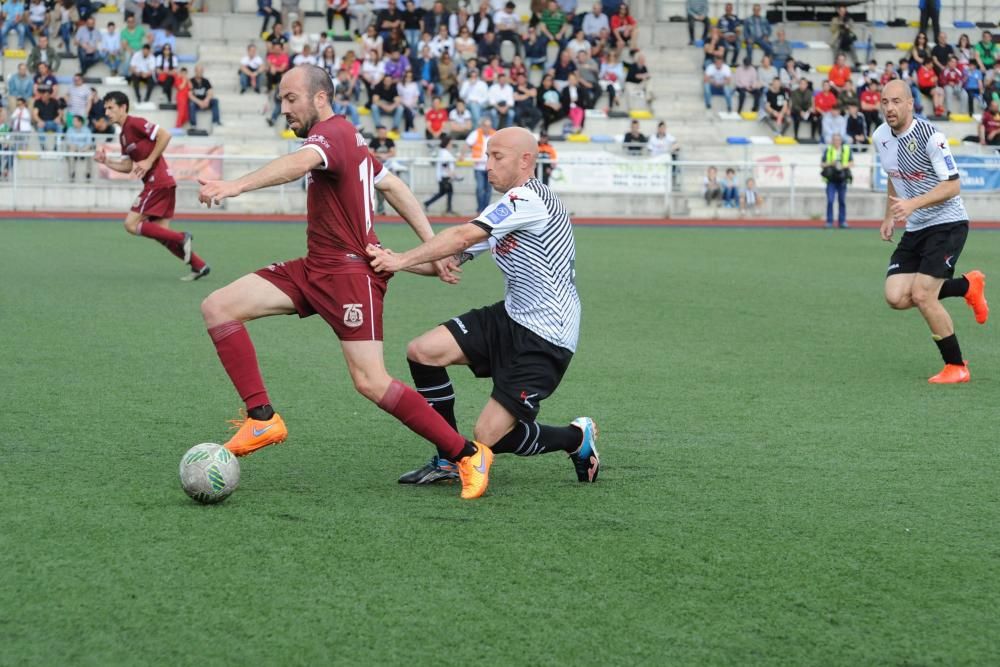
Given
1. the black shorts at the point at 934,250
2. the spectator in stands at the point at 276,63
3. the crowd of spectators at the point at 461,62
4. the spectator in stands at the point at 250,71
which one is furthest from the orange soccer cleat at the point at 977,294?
the spectator in stands at the point at 250,71

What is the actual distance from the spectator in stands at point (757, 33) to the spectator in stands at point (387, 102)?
9626 millimetres

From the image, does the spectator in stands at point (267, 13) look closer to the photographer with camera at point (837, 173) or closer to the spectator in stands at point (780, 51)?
the spectator in stands at point (780, 51)

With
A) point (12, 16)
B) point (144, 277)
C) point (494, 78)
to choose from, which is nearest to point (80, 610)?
point (144, 277)

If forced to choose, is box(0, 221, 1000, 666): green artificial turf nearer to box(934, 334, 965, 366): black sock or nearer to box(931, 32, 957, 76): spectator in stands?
box(934, 334, 965, 366): black sock

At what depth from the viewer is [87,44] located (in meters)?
31.2

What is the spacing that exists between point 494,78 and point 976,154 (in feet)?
35.8

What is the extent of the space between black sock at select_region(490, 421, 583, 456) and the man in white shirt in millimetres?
24976

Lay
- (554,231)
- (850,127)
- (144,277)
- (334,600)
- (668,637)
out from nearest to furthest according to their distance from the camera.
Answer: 1. (668,637)
2. (334,600)
3. (554,231)
4. (144,277)
5. (850,127)

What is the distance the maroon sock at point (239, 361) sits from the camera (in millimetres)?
5887

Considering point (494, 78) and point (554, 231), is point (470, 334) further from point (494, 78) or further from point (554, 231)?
point (494, 78)

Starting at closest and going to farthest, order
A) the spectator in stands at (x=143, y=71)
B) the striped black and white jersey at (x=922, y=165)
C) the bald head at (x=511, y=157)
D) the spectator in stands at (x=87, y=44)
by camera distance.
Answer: the bald head at (x=511, y=157) < the striped black and white jersey at (x=922, y=165) < the spectator in stands at (x=143, y=71) < the spectator in stands at (x=87, y=44)

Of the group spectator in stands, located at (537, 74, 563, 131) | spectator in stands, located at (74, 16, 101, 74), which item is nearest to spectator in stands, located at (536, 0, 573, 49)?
spectator in stands, located at (537, 74, 563, 131)

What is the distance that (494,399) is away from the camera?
572 centimetres

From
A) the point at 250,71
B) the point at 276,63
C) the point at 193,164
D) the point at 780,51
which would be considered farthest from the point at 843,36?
the point at 193,164
